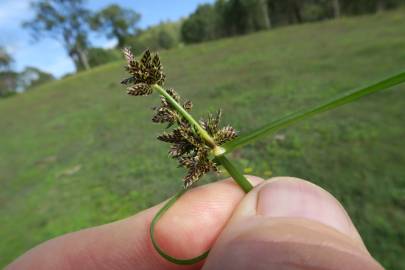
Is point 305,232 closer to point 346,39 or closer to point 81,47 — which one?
point 346,39

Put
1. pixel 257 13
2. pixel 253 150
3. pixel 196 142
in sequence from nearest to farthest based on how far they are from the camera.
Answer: pixel 196 142
pixel 253 150
pixel 257 13

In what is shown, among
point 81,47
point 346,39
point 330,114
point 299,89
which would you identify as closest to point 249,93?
point 299,89

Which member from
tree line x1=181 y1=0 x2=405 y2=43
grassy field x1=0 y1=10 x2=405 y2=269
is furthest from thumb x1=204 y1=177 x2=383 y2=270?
tree line x1=181 y1=0 x2=405 y2=43

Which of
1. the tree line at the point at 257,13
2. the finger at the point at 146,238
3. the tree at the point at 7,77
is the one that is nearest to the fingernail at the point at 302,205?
the finger at the point at 146,238

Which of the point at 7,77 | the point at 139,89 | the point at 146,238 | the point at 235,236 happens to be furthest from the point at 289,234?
the point at 7,77

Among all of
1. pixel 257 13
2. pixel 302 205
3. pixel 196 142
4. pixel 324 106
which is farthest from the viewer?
pixel 257 13

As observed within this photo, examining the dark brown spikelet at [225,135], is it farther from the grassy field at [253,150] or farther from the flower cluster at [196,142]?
the grassy field at [253,150]

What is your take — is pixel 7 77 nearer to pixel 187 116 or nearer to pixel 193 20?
pixel 193 20
